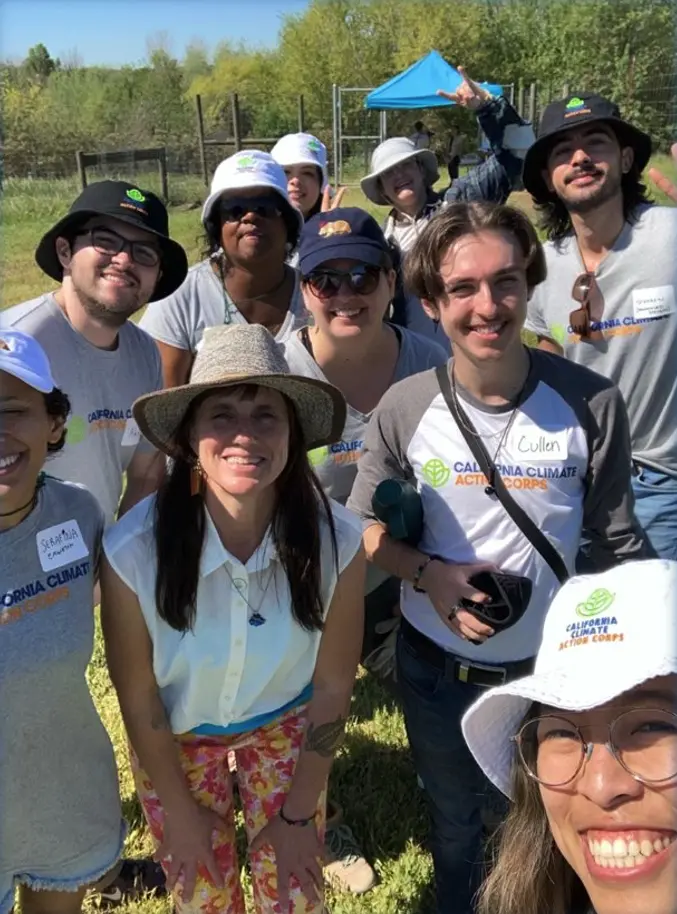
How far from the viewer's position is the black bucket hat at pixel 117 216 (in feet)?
9.71

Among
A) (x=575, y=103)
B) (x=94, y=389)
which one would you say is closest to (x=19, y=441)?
(x=94, y=389)

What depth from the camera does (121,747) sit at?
364cm

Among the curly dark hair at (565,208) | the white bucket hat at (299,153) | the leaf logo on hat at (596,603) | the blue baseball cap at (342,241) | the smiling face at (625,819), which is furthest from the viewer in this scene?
the white bucket hat at (299,153)

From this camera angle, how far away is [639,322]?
3281 mm

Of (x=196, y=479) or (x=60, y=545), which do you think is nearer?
(x=60, y=545)

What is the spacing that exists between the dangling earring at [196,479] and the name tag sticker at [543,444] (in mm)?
898

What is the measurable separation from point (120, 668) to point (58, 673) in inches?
8.5

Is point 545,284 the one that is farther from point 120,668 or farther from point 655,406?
point 120,668

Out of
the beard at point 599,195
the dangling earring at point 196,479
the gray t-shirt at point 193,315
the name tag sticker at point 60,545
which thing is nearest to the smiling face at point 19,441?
the name tag sticker at point 60,545

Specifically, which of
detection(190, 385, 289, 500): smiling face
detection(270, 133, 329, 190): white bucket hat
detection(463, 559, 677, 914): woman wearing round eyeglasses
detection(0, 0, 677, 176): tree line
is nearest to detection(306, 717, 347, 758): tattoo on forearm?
detection(190, 385, 289, 500): smiling face

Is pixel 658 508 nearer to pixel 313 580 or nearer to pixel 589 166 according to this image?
pixel 589 166

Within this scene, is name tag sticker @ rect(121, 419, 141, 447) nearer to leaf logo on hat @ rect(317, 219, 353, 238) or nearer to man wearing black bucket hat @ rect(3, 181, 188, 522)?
man wearing black bucket hat @ rect(3, 181, 188, 522)

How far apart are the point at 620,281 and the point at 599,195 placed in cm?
37

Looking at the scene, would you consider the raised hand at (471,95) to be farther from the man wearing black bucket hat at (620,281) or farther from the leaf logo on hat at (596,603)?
the leaf logo on hat at (596,603)
